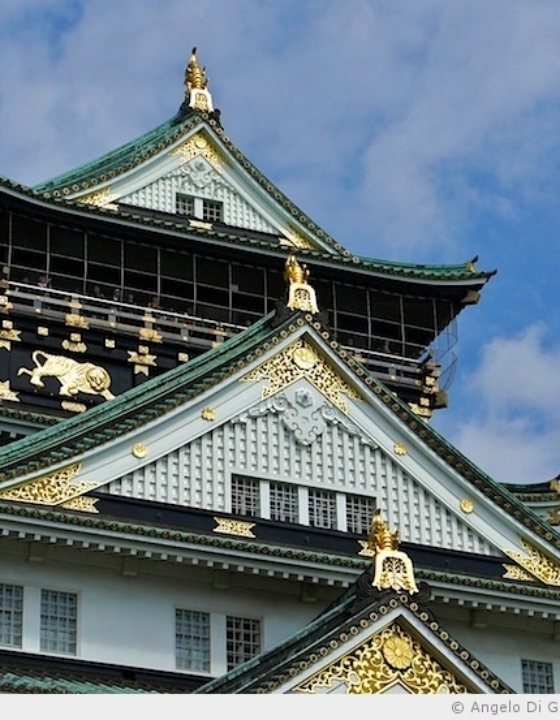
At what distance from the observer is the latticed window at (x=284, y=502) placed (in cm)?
3625

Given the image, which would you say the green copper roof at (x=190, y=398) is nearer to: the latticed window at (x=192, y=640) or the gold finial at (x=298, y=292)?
the gold finial at (x=298, y=292)

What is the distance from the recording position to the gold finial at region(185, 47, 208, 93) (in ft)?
165

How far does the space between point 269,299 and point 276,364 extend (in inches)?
339

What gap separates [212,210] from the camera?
157 feet

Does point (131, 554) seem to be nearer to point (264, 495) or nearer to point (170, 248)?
point (264, 495)

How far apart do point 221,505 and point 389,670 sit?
531 cm

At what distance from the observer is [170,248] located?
148 feet

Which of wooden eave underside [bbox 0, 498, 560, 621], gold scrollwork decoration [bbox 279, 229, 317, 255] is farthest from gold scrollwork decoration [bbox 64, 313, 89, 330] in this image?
wooden eave underside [bbox 0, 498, 560, 621]

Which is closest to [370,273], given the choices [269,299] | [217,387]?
[269,299]

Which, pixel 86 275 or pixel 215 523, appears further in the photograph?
pixel 86 275

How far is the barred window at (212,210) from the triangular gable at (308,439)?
10131 millimetres

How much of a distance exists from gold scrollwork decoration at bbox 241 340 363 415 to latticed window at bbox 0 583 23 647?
6.04 metres

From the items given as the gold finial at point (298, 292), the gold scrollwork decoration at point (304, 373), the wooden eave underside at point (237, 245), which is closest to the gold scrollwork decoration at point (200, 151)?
the wooden eave underside at point (237, 245)

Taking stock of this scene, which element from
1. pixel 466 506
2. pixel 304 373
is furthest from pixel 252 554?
pixel 466 506
